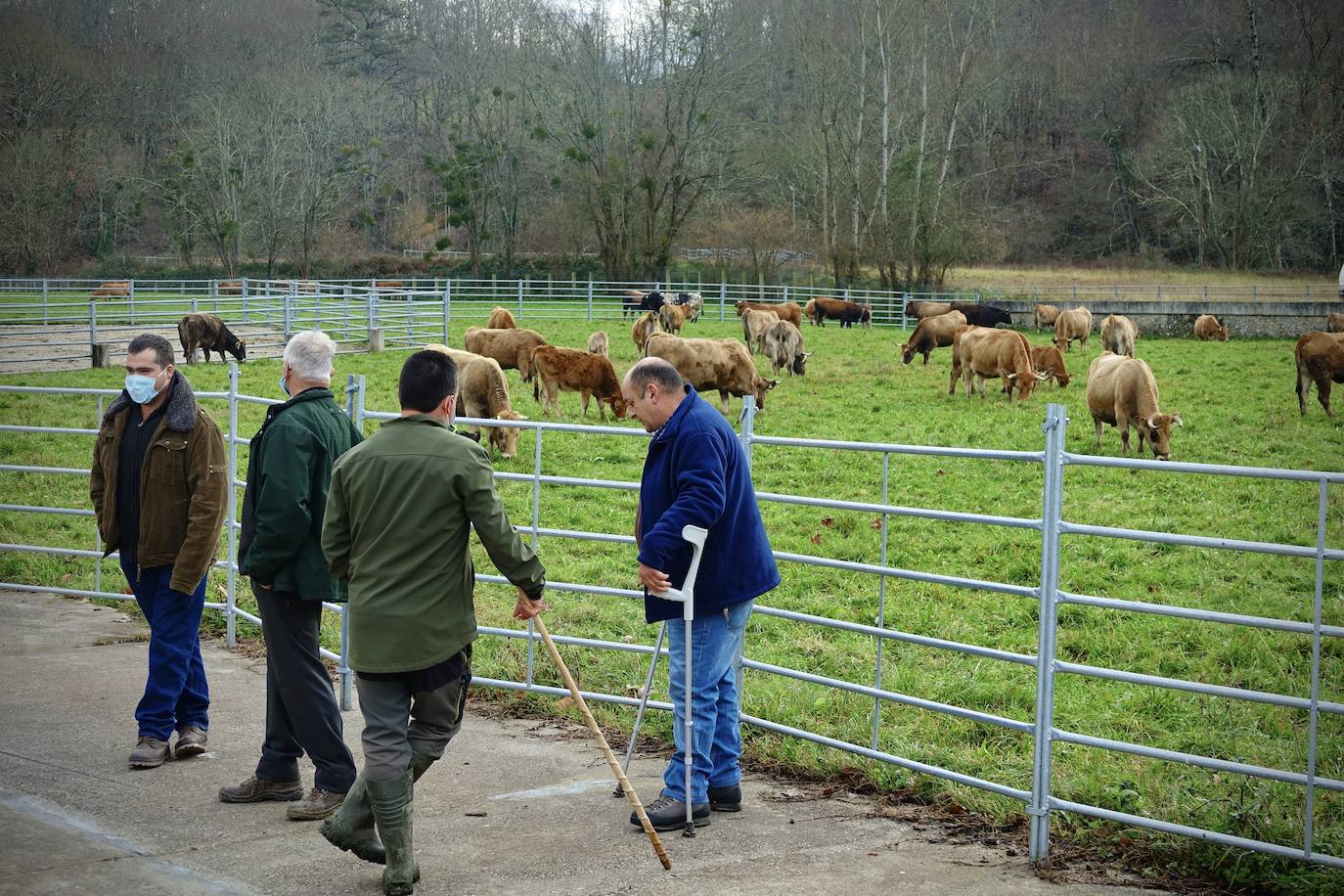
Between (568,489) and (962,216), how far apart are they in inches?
1523

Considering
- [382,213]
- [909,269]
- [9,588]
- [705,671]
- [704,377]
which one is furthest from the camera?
[382,213]

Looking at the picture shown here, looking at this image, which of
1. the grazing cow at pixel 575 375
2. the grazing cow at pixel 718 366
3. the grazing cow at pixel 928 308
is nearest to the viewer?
the grazing cow at pixel 575 375

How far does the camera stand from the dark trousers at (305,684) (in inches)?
200

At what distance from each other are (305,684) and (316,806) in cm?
51

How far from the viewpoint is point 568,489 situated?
45.0 ft

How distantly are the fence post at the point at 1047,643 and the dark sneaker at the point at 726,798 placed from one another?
47.2 inches

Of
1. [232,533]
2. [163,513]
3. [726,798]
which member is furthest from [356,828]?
[232,533]

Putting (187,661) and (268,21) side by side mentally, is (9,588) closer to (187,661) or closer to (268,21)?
(187,661)

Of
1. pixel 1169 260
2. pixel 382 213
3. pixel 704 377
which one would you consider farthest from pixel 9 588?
pixel 1169 260

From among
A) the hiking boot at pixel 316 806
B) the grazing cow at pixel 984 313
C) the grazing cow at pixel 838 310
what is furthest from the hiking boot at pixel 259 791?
the grazing cow at pixel 838 310

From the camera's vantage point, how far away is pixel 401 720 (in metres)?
4.39

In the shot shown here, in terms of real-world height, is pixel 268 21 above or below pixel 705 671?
above

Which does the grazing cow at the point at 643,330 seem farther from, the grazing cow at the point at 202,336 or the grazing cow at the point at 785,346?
the grazing cow at the point at 202,336

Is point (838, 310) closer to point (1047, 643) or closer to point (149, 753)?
point (149, 753)
